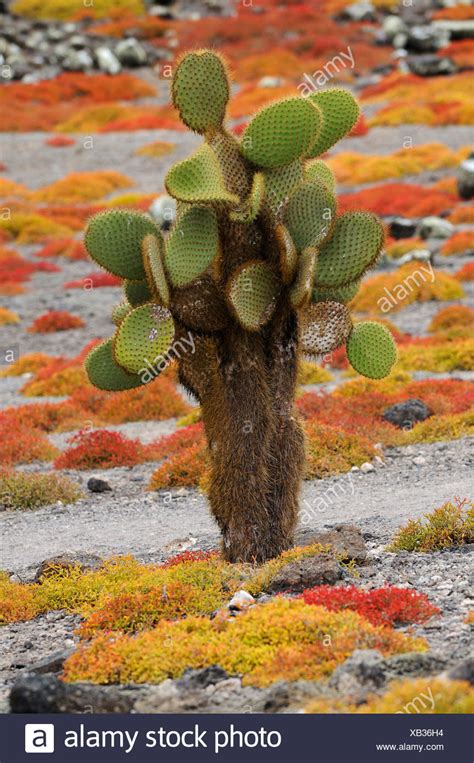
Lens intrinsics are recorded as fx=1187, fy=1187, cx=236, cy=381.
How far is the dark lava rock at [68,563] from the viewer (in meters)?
10.4

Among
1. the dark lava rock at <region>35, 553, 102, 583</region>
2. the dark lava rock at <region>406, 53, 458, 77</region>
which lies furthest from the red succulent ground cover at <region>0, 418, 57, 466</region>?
the dark lava rock at <region>406, 53, 458, 77</region>

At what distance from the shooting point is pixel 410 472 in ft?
47.4

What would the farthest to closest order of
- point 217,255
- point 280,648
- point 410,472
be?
point 410,472
point 217,255
point 280,648

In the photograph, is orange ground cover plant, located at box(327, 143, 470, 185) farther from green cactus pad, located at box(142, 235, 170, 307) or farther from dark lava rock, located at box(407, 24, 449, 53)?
green cactus pad, located at box(142, 235, 170, 307)

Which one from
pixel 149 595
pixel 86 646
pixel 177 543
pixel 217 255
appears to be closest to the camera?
pixel 86 646

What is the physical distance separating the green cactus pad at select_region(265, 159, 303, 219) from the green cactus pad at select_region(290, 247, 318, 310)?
1.36 feet

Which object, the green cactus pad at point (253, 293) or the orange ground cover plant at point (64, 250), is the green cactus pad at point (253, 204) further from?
the orange ground cover plant at point (64, 250)

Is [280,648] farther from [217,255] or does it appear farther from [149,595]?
[217,255]

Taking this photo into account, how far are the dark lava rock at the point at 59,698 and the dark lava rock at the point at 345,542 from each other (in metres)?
3.22

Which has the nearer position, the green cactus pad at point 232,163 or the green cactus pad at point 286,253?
the green cactus pad at point 286,253

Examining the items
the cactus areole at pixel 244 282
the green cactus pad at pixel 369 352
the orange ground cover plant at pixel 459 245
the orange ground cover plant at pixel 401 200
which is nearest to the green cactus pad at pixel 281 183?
the cactus areole at pixel 244 282

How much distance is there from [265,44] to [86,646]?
59.7 meters

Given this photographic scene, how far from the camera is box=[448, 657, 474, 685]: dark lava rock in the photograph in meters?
6.52
